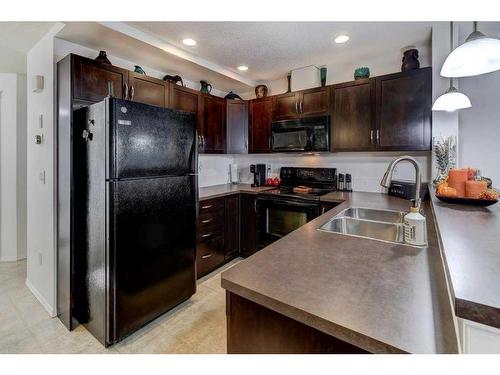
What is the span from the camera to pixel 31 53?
2.47 metres

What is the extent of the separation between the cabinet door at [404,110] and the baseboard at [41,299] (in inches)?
135

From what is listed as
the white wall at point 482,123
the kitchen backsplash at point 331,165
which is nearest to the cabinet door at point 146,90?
the kitchen backsplash at point 331,165

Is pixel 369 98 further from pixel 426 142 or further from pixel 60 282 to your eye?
pixel 60 282

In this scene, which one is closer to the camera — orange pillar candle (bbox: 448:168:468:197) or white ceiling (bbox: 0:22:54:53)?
orange pillar candle (bbox: 448:168:468:197)

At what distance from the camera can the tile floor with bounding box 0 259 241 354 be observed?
1.81 metres

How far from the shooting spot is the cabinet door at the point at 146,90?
8.00 feet

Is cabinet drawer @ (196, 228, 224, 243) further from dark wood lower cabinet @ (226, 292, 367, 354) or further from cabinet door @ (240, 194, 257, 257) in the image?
dark wood lower cabinet @ (226, 292, 367, 354)

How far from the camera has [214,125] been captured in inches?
134

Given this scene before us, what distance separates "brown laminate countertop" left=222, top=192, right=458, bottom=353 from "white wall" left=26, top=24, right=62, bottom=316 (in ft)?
6.71

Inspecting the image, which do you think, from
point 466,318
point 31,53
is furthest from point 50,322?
point 466,318

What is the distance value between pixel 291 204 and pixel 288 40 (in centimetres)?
167

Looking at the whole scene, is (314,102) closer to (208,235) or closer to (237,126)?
(237,126)

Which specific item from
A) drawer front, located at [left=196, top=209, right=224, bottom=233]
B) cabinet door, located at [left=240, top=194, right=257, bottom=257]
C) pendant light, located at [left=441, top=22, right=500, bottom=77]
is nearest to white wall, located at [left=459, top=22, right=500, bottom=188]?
pendant light, located at [left=441, top=22, right=500, bottom=77]

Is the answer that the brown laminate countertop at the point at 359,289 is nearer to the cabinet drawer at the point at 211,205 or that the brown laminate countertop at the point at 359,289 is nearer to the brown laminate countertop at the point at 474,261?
the brown laminate countertop at the point at 474,261
